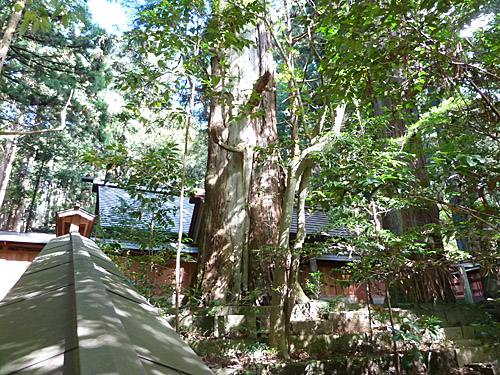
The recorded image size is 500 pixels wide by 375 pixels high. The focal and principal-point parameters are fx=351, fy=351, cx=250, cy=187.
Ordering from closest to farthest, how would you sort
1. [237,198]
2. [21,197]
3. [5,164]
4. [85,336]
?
[85,336]
[237,198]
[5,164]
[21,197]

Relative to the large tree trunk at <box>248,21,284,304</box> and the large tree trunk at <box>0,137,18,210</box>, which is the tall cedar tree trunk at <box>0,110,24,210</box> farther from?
the large tree trunk at <box>248,21,284,304</box>

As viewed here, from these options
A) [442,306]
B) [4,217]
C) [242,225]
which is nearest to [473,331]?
[442,306]

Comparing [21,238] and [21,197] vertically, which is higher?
[21,197]

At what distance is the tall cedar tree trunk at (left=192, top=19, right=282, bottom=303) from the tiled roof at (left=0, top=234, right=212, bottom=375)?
4823mm

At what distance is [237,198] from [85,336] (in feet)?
20.0

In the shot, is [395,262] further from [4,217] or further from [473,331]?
[4,217]

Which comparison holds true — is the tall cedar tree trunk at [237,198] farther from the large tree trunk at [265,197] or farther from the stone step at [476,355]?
the stone step at [476,355]

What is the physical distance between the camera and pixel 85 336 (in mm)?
623

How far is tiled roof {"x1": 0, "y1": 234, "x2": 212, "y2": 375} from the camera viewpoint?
564 mm

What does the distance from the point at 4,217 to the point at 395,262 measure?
30428 millimetres

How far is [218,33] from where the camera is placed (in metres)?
3.95

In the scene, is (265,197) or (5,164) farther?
(5,164)

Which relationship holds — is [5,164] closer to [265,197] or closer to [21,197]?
[21,197]

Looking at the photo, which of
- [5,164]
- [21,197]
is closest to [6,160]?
[5,164]
